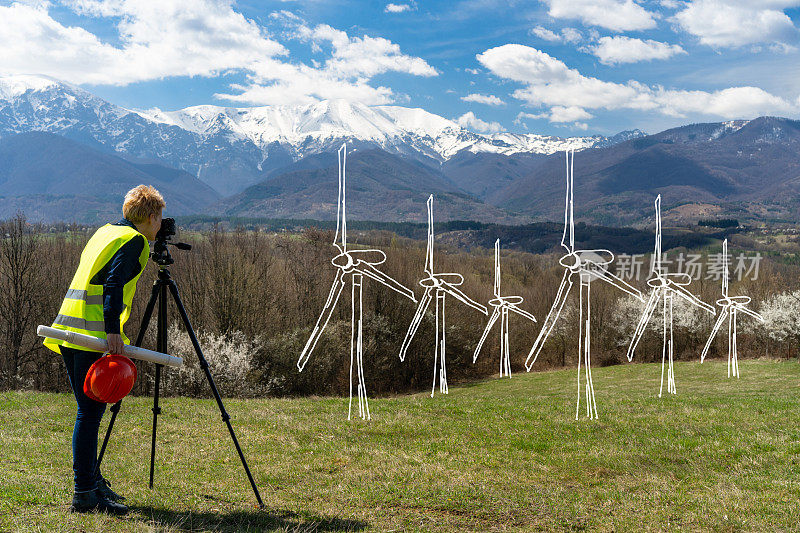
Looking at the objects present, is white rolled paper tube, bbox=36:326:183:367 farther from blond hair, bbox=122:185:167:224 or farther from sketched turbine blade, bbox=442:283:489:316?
sketched turbine blade, bbox=442:283:489:316

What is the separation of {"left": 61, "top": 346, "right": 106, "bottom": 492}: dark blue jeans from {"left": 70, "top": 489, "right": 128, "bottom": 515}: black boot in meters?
0.05

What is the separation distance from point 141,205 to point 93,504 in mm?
2715

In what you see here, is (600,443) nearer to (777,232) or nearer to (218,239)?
(218,239)

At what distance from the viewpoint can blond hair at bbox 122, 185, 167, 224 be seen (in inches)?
208

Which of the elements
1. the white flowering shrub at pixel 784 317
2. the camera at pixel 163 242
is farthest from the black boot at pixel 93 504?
the white flowering shrub at pixel 784 317

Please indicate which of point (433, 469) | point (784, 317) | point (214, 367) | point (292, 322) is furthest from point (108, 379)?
point (784, 317)

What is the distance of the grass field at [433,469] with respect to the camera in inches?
219

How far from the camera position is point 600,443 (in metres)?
8.62

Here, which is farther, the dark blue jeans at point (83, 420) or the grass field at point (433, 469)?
the grass field at point (433, 469)

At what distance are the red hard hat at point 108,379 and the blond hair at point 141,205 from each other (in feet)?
4.37

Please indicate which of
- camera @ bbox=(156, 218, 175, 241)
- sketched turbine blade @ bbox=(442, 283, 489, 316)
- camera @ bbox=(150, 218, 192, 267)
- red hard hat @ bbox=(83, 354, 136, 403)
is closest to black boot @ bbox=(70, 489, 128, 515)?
red hard hat @ bbox=(83, 354, 136, 403)

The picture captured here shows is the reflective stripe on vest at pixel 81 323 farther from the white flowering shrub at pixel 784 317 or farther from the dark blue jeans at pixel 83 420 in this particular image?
the white flowering shrub at pixel 784 317

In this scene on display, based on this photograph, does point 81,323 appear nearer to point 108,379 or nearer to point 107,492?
point 108,379

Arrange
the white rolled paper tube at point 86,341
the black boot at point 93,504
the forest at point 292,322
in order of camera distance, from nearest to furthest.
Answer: the white rolled paper tube at point 86,341 → the black boot at point 93,504 → the forest at point 292,322
